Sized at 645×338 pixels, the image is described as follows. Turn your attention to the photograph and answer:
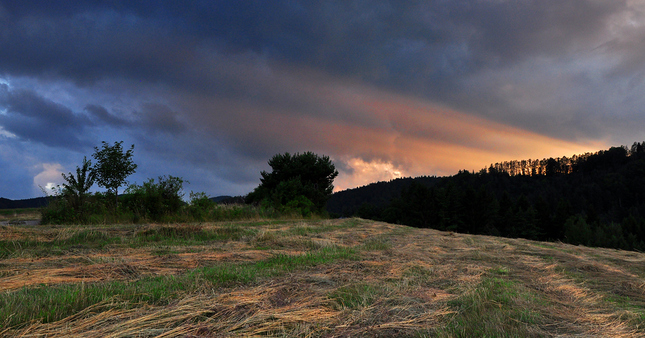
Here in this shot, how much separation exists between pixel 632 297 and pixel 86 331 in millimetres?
6674

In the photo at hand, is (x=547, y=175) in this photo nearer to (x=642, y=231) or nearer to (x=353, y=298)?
(x=642, y=231)

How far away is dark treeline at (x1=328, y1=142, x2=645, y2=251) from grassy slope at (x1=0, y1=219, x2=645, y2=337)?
151ft

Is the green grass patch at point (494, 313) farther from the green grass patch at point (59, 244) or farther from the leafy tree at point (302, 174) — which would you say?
the leafy tree at point (302, 174)

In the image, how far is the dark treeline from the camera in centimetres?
5731

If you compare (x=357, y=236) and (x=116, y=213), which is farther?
(x=116, y=213)

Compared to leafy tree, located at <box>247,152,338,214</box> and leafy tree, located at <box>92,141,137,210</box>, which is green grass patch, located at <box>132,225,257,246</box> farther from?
leafy tree, located at <box>247,152,338,214</box>

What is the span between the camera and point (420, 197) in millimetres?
63469

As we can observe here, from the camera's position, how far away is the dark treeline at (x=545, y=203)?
5731 centimetres

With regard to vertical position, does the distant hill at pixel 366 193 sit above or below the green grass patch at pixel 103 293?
above

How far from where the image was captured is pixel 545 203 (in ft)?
218

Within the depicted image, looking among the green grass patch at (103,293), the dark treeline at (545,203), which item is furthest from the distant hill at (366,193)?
the green grass patch at (103,293)

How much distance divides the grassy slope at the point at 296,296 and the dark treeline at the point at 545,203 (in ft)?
151

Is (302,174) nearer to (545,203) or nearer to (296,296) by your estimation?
(296,296)

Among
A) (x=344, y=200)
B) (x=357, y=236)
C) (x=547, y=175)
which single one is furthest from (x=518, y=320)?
(x=547, y=175)
